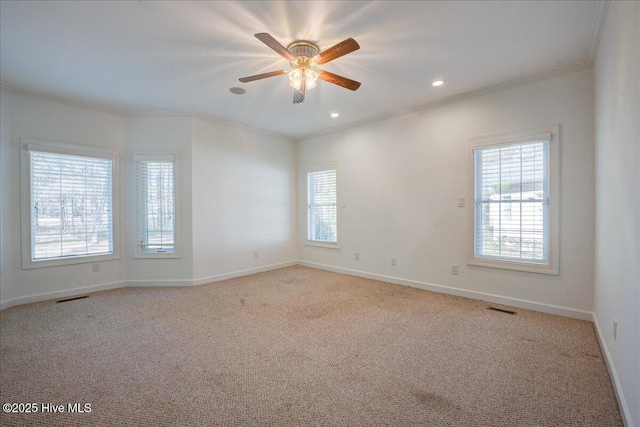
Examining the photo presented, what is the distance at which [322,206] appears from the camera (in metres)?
5.85

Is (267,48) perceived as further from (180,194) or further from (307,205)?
(307,205)

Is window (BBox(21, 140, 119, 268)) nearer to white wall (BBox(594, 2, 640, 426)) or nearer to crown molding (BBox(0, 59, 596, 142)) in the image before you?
crown molding (BBox(0, 59, 596, 142))

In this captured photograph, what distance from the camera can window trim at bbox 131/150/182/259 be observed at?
4.58m

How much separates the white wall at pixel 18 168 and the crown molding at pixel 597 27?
227 inches

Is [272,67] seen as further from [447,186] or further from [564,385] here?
[564,385]

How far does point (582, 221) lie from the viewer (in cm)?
314

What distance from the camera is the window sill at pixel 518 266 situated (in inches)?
131

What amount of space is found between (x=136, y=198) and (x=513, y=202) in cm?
539

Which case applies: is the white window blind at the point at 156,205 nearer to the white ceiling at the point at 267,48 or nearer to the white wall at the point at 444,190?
the white ceiling at the point at 267,48

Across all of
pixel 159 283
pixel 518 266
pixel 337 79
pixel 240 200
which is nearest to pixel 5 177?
pixel 159 283

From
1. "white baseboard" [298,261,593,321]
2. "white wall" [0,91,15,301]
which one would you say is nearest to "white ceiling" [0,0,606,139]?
"white wall" [0,91,15,301]

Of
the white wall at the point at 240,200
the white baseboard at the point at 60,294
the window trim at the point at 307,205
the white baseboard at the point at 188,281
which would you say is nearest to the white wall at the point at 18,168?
the white baseboard at the point at 60,294

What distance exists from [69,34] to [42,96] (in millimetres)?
1984

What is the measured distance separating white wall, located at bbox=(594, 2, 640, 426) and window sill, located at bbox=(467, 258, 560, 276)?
552 mm
